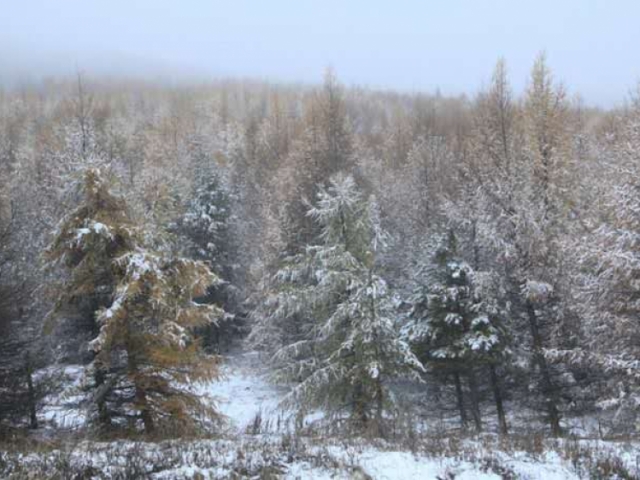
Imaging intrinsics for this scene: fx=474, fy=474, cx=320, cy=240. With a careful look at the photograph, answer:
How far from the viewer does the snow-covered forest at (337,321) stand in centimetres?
720

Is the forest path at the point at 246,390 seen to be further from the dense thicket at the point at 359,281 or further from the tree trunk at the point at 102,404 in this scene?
the tree trunk at the point at 102,404

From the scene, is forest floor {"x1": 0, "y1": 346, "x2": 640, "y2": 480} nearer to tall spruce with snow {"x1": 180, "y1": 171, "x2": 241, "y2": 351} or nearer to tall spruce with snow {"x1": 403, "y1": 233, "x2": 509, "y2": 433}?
tall spruce with snow {"x1": 403, "y1": 233, "x2": 509, "y2": 433}

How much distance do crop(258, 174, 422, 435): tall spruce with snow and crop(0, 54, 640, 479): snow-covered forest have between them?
67 mm

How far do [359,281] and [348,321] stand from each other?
1.57m

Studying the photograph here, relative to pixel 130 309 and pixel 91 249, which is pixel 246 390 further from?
pixel 91 249

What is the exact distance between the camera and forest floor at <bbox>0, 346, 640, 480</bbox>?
19.9 ft

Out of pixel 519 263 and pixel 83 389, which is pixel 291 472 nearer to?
pixel 83 389

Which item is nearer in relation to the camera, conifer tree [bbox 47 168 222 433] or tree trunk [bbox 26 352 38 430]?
tree trunk [bbox 26 352 38 430]

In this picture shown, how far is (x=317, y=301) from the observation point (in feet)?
46.7

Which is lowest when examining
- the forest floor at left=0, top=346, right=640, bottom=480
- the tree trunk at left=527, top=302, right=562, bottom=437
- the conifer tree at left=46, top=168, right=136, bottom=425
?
the tree trunk at left=527, top=302, right=562, bottom=437

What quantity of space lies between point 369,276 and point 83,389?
746cm

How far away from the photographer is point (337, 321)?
1348cm

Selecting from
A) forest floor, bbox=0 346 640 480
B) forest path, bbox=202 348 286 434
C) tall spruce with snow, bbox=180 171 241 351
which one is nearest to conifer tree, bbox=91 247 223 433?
forest floor, bbox=0 346 640 480

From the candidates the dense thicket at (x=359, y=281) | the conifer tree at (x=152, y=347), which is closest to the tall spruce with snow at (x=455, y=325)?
the dense thicket at (x=359, y=281)
